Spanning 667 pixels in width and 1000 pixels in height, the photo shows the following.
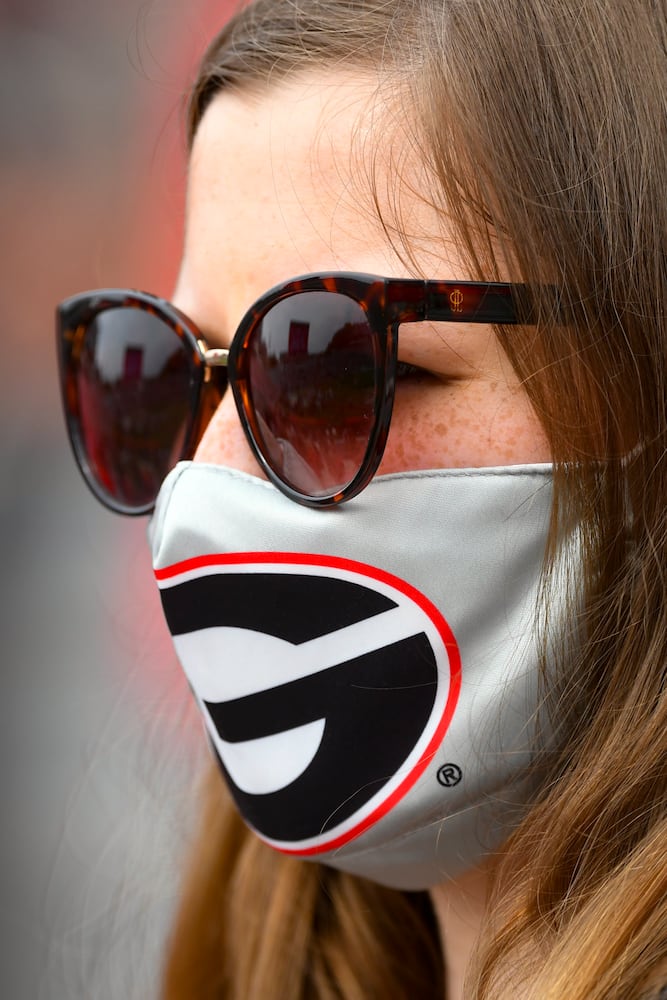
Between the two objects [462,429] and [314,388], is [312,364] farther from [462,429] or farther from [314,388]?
[462,429]

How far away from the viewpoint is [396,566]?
1.06 metres

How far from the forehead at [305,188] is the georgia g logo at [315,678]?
0.33 m

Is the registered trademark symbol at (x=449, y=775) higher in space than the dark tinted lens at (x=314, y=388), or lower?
lower

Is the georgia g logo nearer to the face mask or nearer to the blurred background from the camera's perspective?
the face mask

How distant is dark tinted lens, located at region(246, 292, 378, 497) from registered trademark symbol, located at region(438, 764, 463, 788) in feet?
1.04

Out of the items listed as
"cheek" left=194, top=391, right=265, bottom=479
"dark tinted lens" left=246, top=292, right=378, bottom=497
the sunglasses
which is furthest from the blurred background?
"dark tinted lens" left=246, top=292, right=378, bottom=497

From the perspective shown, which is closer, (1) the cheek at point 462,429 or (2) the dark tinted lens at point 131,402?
(1) the cheek at point 462,429

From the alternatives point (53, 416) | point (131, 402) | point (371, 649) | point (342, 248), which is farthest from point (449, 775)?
point (53, 416)

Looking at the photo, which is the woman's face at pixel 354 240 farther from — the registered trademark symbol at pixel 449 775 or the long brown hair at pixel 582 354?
the registered trademark symbol at pixel 449 775

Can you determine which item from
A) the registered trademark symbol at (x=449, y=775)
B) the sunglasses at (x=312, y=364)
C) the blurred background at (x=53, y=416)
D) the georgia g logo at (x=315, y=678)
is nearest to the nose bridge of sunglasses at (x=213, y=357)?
the sunglasses at (x=312, y=364)

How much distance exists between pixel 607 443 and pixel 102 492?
847 millimetres

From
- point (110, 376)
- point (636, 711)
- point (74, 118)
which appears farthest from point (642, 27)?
point (74, 118)

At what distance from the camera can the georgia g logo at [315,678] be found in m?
1.07

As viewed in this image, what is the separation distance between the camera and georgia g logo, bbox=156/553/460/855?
1066 mm
